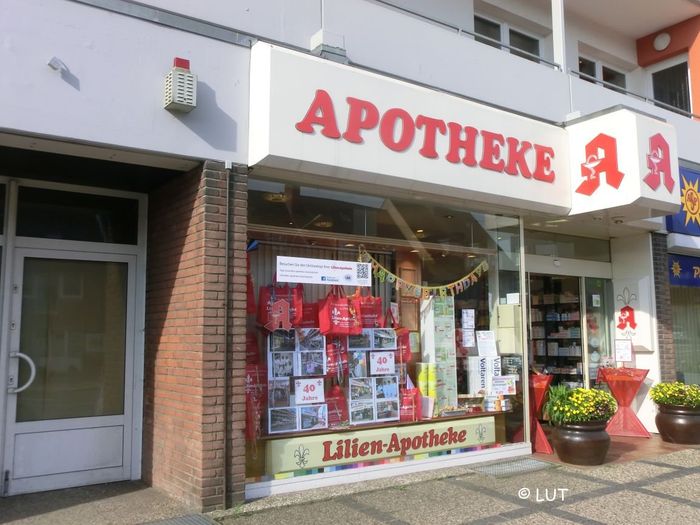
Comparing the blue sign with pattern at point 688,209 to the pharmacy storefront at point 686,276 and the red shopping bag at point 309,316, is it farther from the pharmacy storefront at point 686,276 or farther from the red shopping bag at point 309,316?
the red shopping bag at point 309,316

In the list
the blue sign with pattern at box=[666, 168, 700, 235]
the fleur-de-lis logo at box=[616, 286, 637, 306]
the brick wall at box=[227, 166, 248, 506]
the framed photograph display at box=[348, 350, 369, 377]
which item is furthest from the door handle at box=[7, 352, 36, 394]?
the blue sign with pattern at box=[666, 168, 700, 235]

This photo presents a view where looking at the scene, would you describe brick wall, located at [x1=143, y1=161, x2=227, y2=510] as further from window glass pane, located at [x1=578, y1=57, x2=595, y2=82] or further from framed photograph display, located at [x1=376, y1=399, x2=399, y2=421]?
window glass pane, located at [x1=578, y1=57, x2=595, y2=82]

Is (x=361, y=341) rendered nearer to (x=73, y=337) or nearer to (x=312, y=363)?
(x=312, y=363)

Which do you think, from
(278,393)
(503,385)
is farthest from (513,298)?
(278,393)

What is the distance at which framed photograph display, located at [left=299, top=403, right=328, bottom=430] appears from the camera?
607cm

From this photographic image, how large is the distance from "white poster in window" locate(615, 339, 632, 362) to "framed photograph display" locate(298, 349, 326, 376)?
5.30m

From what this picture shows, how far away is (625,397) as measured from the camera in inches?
349

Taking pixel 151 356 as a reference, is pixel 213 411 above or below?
below

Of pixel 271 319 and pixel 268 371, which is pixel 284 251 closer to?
pixel 271 319

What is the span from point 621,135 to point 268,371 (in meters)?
4.86

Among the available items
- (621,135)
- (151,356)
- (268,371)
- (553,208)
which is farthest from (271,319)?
(621,135)

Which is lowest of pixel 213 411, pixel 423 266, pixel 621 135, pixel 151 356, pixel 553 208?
pixel 213 411

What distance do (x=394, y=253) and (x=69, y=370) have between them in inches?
137

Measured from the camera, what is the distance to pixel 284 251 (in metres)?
6.07
